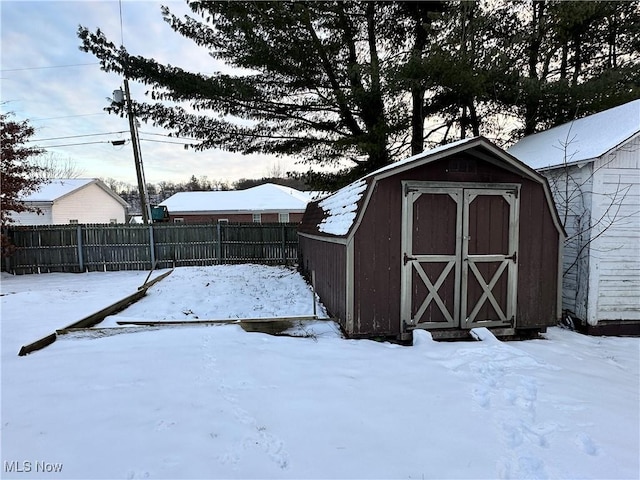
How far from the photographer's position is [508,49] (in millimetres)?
8961

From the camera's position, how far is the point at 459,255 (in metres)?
5.03

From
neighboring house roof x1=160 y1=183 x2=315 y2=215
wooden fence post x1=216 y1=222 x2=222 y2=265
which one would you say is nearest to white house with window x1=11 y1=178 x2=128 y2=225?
neighboring house roof x1=160 y1=183 x2=315 y2=215

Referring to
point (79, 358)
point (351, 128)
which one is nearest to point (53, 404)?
point (79, 358)

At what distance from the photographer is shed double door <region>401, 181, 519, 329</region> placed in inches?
194

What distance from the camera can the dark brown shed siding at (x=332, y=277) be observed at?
5.03 meters

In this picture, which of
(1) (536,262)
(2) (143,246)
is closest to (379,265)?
(1) (536,262)

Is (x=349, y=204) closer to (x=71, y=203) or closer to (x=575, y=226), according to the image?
(x=575, y=226)

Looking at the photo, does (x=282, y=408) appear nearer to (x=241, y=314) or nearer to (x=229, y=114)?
(x=241, y=314)

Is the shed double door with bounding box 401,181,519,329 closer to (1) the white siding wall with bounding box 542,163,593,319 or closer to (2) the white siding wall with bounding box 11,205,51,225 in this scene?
(1) the white siding wall with bounding box 542,163,593,319

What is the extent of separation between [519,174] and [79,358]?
20.8 feet

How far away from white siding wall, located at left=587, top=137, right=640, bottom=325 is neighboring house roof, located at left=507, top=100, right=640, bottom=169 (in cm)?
Result: 23

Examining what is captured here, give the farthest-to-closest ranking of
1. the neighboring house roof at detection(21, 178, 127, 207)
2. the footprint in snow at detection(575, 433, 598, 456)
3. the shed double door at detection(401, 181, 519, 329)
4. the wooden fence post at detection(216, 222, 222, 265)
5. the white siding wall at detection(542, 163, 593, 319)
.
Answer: the neighboring house roof at detection(21, 178, 127, 207), the wooden fence post at detection(216, 222, 222, 265), the white siding wall at detection(542, 163, 593, 319), the shed double door at detection(401, 181, 519, 329), the footprint in snow at detection(575, 433, 598, 456)

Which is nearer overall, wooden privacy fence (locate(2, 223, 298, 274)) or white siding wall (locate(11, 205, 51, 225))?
wooden privacy fence (locate(2, 223, 298, 274))

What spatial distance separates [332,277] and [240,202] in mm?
20624
